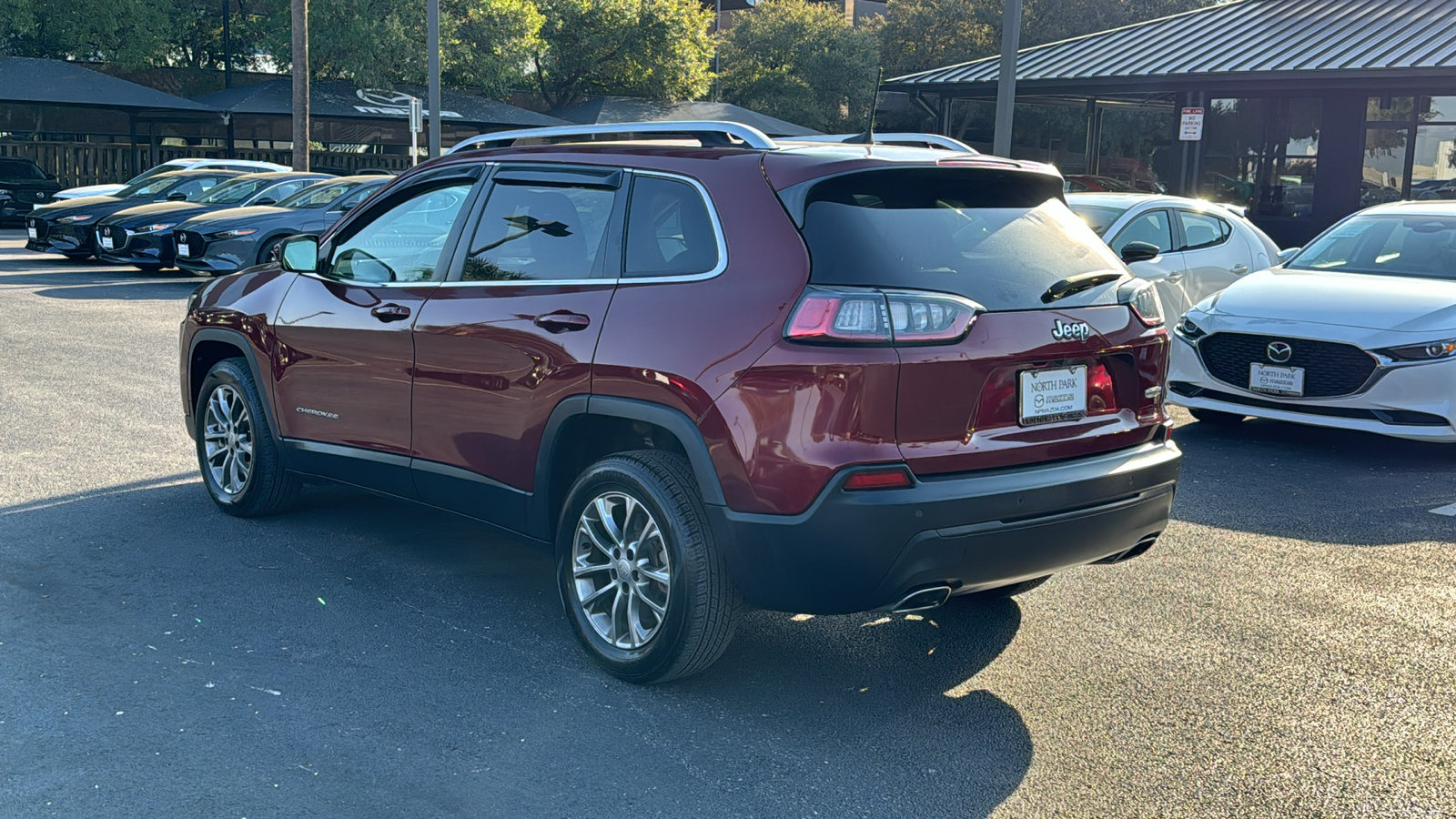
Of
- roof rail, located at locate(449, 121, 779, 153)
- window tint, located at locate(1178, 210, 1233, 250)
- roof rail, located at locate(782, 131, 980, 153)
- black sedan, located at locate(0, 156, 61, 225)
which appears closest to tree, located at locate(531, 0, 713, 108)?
black sedan, located at locate(0, 156, 61, 225)

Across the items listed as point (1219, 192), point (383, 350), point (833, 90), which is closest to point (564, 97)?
point (833, 90)

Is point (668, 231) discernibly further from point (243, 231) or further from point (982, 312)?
point (243, 231)

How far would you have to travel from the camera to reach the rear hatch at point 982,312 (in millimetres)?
3812

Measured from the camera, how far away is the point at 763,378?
3.82m

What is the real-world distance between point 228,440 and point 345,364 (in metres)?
1.16

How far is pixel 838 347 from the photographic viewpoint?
3.76 metres

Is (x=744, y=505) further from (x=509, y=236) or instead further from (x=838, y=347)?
(x=509, y=236)

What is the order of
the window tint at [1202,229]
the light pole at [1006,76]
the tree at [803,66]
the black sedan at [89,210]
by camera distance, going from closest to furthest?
the window tint at [1202,229] < the light pole at [1006,76] < the black sedan at [89,210] < the tree at [803,66]

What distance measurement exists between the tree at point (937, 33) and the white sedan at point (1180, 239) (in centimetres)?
3329

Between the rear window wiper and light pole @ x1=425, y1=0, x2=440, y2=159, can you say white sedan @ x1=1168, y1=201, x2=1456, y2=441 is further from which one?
light pole @ x1=425, y1=0, x2=440, y2=159

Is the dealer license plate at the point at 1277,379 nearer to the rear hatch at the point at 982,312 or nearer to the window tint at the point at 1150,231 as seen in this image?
the window tint at the point at 1150,231

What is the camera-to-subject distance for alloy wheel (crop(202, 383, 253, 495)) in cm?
617

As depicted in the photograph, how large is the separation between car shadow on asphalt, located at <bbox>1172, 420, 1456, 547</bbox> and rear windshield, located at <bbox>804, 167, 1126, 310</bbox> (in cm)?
276

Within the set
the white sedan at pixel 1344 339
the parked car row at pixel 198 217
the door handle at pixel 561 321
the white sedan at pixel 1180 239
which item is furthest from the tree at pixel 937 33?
the door handle at pixel 561 321
